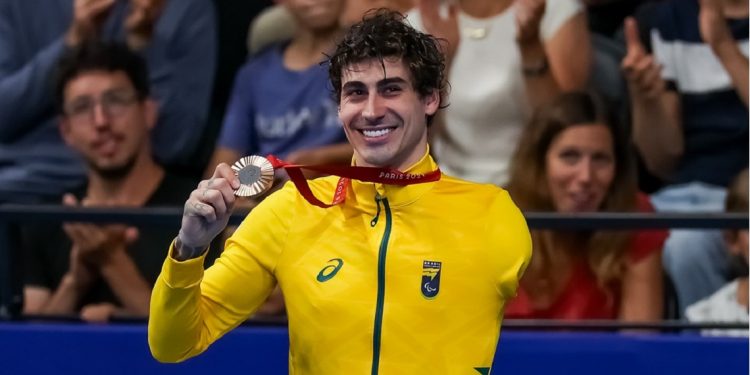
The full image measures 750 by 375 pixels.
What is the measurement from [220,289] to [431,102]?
22.7 inches

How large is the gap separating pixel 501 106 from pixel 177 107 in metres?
1.23

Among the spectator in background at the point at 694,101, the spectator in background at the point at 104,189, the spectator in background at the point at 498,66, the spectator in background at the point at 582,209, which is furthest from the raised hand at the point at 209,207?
the spectator in background at the point at 694,101

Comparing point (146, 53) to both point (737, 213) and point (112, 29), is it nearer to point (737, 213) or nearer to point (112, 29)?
point (112, 29)

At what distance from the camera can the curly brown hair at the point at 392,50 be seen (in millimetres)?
2830

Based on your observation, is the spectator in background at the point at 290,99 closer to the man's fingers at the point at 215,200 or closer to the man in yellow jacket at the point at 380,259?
the man in yellow jacket at the point at 380,259

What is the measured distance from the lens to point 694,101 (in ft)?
16.1

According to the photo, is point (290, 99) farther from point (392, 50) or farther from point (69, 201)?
point (392, 50)

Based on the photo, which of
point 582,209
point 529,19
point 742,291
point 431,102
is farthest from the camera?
point 529,19

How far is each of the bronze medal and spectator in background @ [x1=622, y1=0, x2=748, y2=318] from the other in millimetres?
2516

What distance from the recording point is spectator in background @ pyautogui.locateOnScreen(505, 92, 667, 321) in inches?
178

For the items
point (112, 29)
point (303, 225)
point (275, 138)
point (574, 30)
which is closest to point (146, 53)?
point (112, 29)

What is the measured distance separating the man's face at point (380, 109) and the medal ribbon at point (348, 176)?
3 cm

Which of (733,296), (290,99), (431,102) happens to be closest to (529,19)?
(290,99)

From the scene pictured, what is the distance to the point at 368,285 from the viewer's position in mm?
2812
